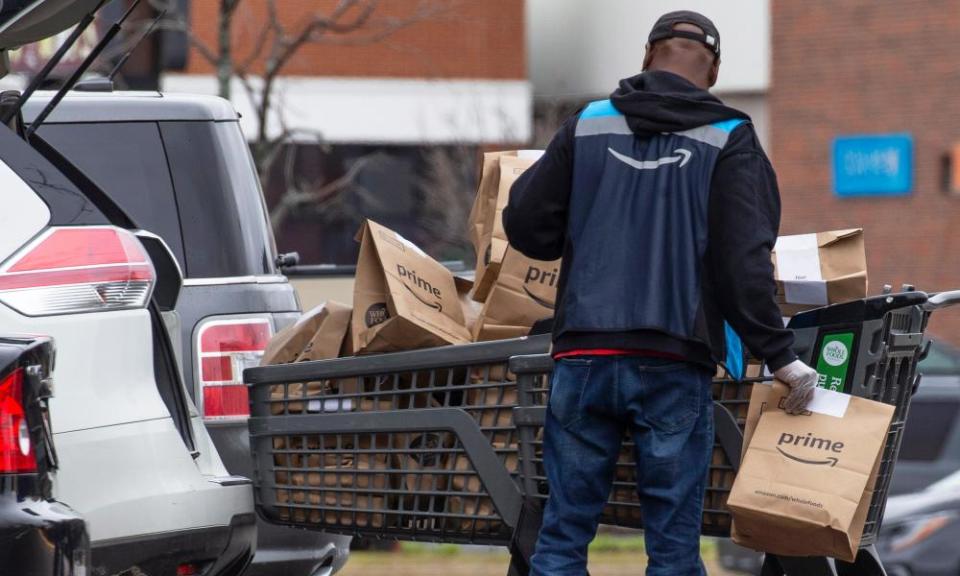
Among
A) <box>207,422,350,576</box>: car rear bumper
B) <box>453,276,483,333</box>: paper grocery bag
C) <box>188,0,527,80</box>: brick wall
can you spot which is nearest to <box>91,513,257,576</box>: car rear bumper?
<box>207,422,350,576</box>: car rear bumper

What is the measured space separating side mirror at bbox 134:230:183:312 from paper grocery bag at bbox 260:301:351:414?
340 mm

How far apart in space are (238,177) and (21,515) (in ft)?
6.46

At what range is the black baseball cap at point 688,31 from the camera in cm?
411

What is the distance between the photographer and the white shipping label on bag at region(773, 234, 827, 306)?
169 inches

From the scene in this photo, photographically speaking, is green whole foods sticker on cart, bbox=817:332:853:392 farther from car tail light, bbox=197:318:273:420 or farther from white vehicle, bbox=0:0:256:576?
car tail light, bbox=197:318:273:420

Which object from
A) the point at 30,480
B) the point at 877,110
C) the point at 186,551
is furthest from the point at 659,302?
the point at 877,110

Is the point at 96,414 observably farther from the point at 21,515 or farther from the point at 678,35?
the point at 678,35

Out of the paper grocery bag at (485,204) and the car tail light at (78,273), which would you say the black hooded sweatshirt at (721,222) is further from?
the car tail light at (78,273)

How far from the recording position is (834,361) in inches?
160

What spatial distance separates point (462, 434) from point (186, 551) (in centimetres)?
77

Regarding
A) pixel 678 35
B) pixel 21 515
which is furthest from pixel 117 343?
pixel 678 35

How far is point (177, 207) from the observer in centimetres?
506

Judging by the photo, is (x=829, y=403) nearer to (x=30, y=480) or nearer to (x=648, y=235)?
(x=648, y=235)

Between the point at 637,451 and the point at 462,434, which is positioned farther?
the point at 462,434
